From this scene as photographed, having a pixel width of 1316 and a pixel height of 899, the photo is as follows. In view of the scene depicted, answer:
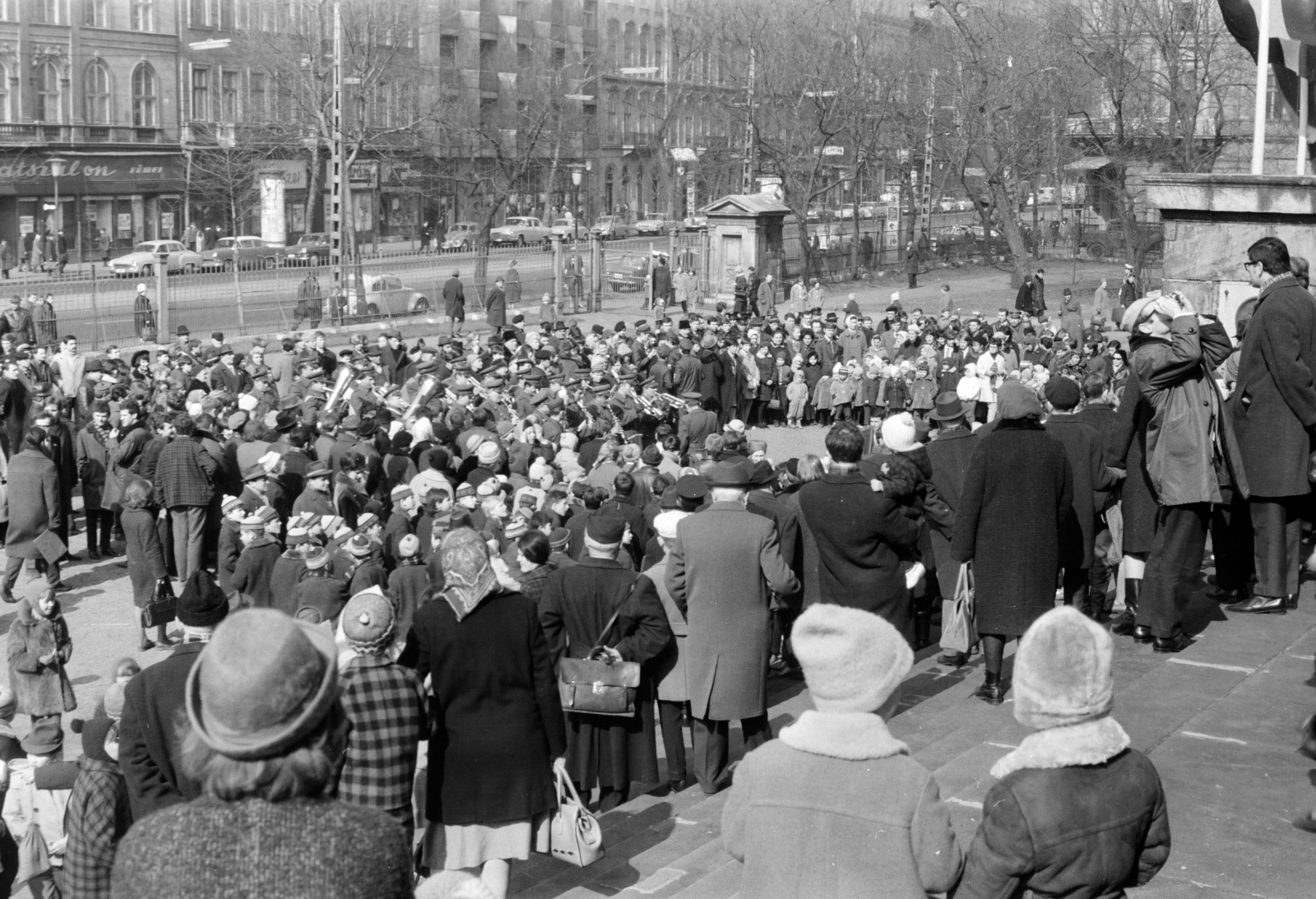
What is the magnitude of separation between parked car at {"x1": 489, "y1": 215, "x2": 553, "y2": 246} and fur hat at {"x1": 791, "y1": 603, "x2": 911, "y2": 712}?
191ft

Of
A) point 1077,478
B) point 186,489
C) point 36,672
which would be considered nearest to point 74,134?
point 186,489

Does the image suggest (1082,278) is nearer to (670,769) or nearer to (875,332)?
(875,332)

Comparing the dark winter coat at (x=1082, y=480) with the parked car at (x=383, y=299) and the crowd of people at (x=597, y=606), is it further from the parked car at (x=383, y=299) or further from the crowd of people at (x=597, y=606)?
the parked car at (x=383, y=299)

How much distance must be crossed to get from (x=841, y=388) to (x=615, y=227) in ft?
154

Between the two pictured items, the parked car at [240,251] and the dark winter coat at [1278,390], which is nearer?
the dark winter coat at [1278,390]

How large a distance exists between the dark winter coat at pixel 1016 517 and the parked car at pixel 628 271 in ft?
112

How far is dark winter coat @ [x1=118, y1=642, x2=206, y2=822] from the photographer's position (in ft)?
16.4

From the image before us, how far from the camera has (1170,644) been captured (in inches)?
304

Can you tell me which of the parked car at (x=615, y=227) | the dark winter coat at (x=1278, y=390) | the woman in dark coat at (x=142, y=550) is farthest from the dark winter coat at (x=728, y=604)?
the parked car at (x=615, y=227)

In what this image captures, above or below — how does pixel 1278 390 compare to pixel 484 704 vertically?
above

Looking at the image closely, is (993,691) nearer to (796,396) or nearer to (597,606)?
(597,606)

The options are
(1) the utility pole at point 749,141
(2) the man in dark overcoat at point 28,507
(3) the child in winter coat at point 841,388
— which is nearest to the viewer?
(2) the man in dark overcoat at point 28,507

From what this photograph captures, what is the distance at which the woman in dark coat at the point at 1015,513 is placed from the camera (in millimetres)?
7305

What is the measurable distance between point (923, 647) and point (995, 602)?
2825mm
